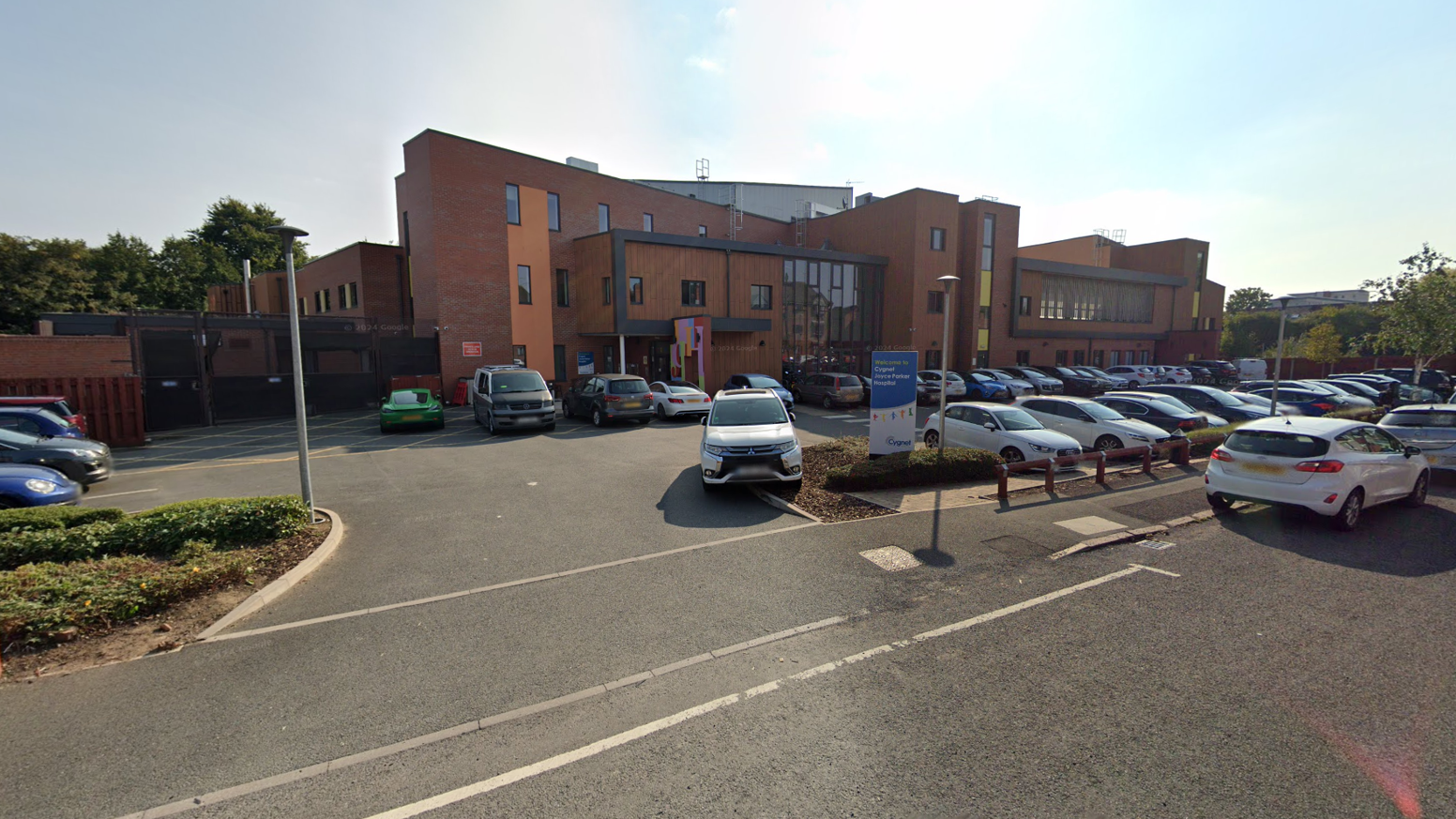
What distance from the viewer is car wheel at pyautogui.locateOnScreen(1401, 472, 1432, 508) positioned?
30.2 feet

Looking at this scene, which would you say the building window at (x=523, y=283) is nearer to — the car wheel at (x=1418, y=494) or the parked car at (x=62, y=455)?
the parked car at (x=62, y=455)

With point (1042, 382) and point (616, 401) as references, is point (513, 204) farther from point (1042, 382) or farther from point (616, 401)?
point (1042, 382)

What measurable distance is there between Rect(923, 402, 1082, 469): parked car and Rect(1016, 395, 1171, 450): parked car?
3.26 feet

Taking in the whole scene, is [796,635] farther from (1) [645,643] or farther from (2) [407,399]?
(2) [407,399]

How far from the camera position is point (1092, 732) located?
383 cm

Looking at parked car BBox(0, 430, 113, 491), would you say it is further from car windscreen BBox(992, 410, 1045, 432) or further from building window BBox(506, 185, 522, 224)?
building window BBox(506, 185, 522, 224)

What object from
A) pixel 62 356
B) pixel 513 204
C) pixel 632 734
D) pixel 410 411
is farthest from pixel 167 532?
pixel 513 204

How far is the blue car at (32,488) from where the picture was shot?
8.09 m

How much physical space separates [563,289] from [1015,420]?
23.1m

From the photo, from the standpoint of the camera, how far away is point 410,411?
1809 centimetres

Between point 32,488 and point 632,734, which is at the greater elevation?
point 32,488

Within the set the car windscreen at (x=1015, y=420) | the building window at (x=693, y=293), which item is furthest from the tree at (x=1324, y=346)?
the building window at (x=693, y=293)

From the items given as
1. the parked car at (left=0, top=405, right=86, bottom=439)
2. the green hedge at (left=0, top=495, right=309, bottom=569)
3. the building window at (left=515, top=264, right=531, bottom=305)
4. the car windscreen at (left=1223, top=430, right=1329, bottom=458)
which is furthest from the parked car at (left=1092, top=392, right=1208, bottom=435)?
the parked car at (left=0, top=405, right=86, bottom=439)

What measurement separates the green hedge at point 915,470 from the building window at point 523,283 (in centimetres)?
→ 2167
